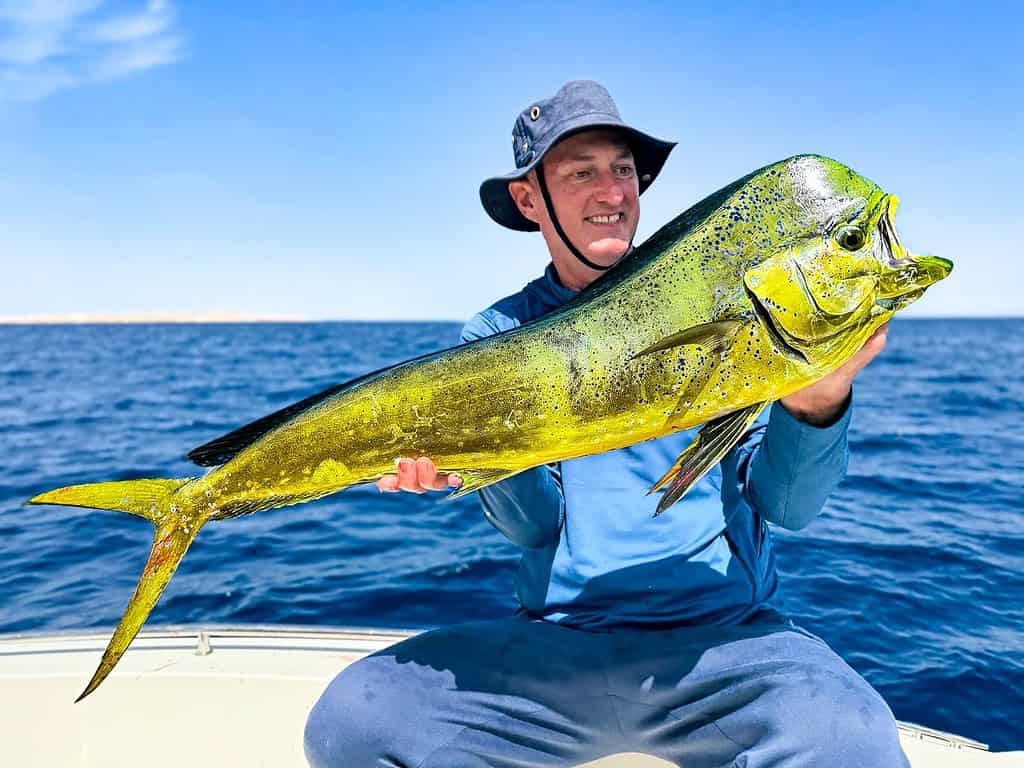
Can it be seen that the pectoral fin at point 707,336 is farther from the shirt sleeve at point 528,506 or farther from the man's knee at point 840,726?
the man's knee at point 840,726

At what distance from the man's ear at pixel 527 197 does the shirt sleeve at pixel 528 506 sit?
0.75 metres

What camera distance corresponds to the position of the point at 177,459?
1241 centimetres

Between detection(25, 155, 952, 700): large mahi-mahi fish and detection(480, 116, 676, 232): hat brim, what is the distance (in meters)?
0.94

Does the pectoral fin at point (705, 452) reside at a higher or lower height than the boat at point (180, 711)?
higher

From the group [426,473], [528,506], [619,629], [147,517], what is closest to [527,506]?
[528,506]

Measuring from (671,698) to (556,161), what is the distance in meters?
1.89

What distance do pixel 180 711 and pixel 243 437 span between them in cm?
190

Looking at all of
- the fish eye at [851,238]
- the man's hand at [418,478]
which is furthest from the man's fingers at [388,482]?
the fish eye at [851,238]

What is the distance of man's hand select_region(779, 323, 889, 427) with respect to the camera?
6.23 feet

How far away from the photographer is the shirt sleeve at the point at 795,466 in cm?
221

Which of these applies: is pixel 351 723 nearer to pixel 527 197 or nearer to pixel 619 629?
pixel 619 629

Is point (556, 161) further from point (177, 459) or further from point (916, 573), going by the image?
point (177, 459)

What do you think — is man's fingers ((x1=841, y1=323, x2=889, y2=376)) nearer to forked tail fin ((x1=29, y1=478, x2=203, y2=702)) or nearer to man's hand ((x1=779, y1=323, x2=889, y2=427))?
man's hand ((x1=779, y1=323, x2=889, y2=427))

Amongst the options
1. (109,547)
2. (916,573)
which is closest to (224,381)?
(109,547)
